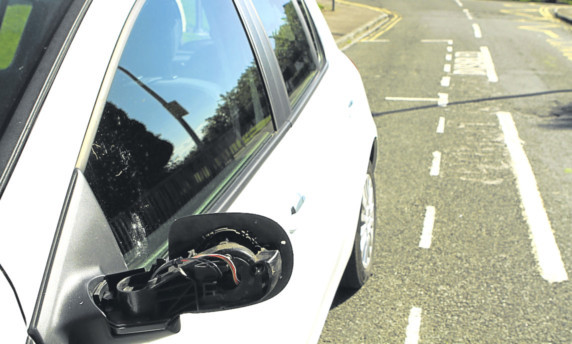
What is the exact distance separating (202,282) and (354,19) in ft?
68.1

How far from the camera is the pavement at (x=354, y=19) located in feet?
57.6

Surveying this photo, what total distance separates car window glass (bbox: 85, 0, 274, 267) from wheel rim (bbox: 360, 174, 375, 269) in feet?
4.67

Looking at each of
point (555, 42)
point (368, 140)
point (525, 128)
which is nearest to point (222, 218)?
point (368, 140)

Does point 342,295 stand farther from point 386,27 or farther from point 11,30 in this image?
point 386,27

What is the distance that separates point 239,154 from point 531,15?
25207mm

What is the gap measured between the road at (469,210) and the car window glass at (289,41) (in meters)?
1.43

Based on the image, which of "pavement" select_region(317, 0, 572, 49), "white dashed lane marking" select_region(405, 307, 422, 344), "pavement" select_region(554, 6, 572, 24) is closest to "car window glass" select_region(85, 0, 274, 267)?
"white dashed lane marking" select_region(405, 307, 422, 344)

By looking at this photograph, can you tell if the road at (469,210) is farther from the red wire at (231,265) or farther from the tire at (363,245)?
the red wire at (231,265)

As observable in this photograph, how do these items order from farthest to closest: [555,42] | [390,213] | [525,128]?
[555,42] < [525,128] < [390,213]

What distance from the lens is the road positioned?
369cm

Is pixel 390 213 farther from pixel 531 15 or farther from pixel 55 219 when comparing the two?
pixel 531 15

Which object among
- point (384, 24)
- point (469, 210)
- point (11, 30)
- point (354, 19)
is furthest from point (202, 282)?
point (384, 24)

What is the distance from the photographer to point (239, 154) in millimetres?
2227

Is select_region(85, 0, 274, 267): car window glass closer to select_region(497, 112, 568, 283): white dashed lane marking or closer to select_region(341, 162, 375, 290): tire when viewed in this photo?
select_region(341, 162, 375, 290): tire
